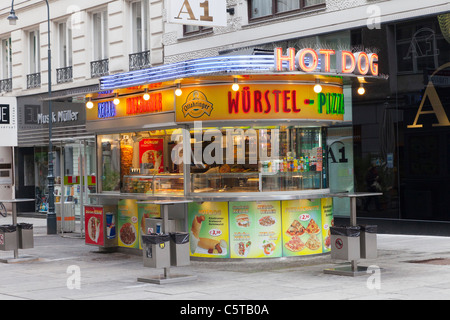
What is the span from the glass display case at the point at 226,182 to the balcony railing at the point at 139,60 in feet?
36.7

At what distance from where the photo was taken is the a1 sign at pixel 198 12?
18.1 metres

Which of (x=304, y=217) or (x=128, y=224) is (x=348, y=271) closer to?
(x=304, y=217)

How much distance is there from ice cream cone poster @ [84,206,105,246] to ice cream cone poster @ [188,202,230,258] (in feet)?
8.95

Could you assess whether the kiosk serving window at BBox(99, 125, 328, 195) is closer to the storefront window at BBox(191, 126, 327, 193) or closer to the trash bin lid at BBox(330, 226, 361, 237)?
the storefront window at BBox(191, 126, 327, 193)

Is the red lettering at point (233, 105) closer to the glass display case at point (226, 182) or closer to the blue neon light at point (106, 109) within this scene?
the glass display case at point (226, 182)

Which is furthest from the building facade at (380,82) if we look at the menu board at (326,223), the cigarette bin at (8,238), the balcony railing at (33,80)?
the balcony railing at (33,80)

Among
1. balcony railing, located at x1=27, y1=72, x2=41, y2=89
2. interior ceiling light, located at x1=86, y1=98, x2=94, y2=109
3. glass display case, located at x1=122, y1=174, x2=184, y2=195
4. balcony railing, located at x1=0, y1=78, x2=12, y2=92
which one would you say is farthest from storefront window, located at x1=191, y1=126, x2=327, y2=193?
balcony railing, located at x1=0, y1=78, x2=12, y2=92

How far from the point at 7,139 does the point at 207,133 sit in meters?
4.25

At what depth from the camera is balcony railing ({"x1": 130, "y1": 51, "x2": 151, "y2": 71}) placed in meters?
24.9

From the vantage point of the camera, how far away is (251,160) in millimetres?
14492

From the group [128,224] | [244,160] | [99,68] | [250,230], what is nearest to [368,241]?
[250,230]
